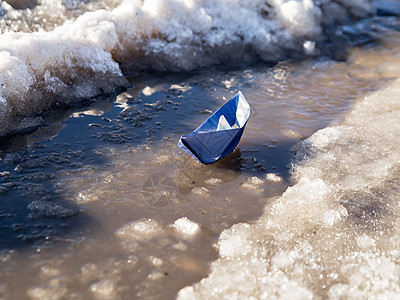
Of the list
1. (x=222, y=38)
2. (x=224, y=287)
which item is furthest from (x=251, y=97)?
(x=224, y=287)

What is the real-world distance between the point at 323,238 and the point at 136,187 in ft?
4.07

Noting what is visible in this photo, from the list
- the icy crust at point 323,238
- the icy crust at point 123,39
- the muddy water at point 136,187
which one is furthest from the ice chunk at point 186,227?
the icy crust at point 123,39

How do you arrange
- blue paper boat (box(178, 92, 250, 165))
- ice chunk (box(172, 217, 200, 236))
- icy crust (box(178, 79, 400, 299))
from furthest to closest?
blue paper boat (box(178, 92, 250, 165)) < ice chunk (box(172, 217, 200, 236)) < icy crust (box(178, 79, 400, 299))

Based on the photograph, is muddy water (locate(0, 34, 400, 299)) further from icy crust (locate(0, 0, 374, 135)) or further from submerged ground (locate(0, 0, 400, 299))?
icy crust (locate(0, 0, 374, 135))

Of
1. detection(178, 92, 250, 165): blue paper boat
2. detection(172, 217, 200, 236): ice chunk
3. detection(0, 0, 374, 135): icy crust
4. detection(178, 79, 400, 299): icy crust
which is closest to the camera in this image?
detection(178, 79, 400, 299): icy crust

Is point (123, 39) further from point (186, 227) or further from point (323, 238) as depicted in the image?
point (323, 238)

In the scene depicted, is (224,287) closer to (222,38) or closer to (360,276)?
(360,276)

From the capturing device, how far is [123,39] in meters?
4.35

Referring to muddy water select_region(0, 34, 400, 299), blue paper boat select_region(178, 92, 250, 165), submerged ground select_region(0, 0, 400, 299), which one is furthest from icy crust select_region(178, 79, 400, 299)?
blue paper boat select_region(178, 92, 250, 165)

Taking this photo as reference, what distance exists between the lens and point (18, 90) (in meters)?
3.25

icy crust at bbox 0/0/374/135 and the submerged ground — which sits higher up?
icy crust at bbox 0/0/374/135

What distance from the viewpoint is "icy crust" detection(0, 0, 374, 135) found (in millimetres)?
3398

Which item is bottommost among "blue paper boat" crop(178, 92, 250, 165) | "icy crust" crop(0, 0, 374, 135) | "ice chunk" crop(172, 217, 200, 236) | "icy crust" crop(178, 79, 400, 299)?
"icy crust" crop(178, 79, 400, 299)

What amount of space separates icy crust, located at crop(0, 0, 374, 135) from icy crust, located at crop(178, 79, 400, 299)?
2.16 m
